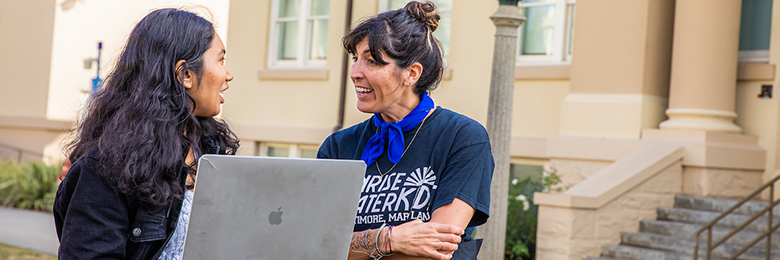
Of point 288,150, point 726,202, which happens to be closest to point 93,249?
point 726,202

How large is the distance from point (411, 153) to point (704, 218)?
5.37 metres

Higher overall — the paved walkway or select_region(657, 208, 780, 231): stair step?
select_region(657, 208, 780, 231): stair step

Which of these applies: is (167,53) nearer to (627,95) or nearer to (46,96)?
(627,95)

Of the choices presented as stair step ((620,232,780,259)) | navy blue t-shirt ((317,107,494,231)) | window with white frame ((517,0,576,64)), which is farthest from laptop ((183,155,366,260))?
window with white frame ((517,0,576,64))

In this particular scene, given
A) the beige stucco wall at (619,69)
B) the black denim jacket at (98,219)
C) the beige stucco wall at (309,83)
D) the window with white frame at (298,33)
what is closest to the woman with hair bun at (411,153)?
the black denim jacket at (98,219)

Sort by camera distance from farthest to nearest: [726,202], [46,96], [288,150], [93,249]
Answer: [46,96], [288,150], [726,202], [93,249]

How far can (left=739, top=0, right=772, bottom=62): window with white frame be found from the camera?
312 inches

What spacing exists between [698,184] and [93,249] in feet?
21.9

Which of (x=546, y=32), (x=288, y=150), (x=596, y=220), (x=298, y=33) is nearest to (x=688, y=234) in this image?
(x=596, y=220)

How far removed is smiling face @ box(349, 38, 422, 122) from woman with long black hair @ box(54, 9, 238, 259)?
0.50 m

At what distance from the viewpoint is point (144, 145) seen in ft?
6.56

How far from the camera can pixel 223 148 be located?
251 cm

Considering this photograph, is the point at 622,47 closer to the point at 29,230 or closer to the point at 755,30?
the point at 755,30

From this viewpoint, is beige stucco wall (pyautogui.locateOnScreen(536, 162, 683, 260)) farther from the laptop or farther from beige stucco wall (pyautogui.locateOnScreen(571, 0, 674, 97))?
the laptop
